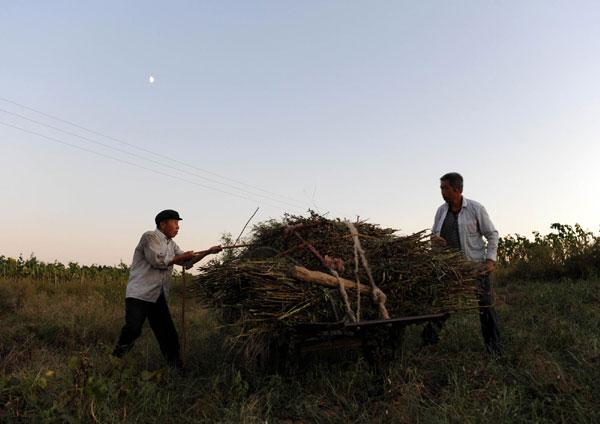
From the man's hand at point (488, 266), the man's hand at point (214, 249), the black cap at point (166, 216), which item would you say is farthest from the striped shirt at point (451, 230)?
the black cap at point (166, 216)

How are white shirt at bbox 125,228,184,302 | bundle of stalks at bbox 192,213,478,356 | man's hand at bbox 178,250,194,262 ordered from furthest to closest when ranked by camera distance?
white shirt at bbox 125,228,184,302
man's hand at bbox 178,250,194,262
bundle of stalks at bbox 192,213,478,356

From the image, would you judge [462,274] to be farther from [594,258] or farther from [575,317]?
[594,258]

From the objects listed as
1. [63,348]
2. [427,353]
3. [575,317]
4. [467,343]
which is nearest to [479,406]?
[427,353]

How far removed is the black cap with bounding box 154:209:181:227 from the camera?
4641 millimetres

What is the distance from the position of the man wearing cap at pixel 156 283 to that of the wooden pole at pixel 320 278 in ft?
4.84

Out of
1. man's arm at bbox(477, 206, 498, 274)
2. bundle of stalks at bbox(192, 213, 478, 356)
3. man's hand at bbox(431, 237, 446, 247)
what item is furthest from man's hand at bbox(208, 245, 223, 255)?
man's arm at bbox(477, 206, 498, 274)

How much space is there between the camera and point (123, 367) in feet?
13.5

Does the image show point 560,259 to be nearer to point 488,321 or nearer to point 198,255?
point 488,321

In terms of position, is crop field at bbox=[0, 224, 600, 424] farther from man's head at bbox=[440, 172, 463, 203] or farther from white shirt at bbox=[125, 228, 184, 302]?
man's head at bbox=[440, 172, 463, 203]

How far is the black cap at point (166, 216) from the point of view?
183 inches

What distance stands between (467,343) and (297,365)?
2.50m

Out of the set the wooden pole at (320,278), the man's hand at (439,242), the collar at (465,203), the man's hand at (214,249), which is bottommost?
the wooden pole at (320,278)

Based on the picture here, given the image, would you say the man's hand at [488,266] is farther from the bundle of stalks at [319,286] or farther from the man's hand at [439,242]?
the man's hand at [439,242]

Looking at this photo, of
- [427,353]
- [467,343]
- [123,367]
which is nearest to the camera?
[123,367]
